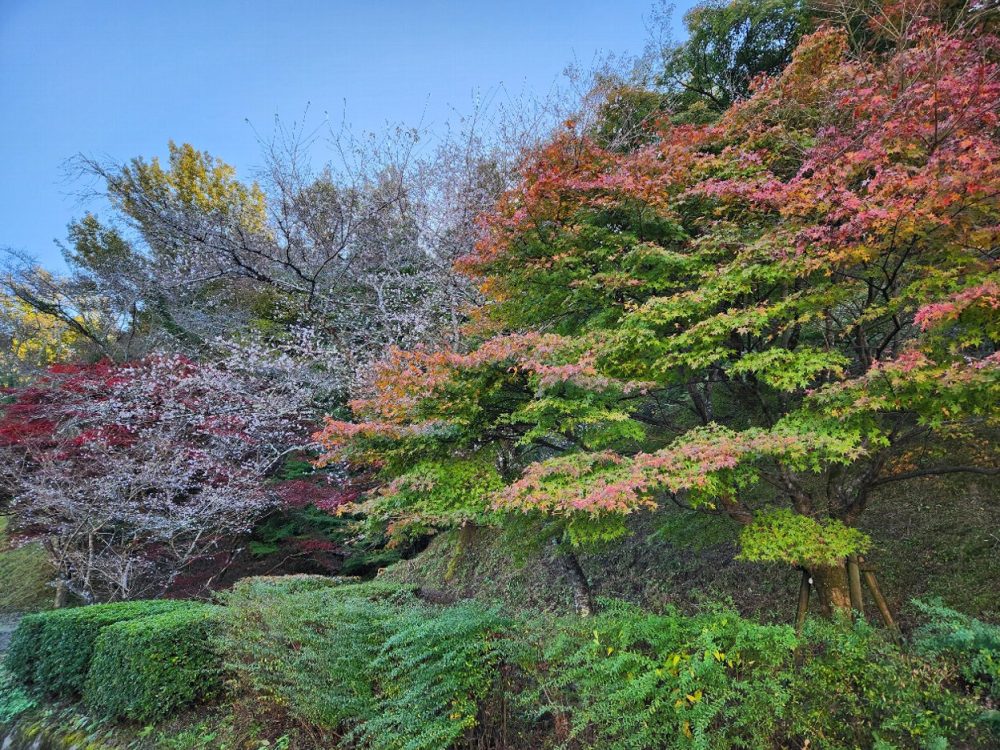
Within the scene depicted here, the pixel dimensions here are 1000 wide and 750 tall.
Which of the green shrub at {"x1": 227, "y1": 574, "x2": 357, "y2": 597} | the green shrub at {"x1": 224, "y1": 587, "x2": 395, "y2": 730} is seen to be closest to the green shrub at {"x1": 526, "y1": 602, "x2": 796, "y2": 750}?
the green shrub at {"x1": 224, "y1": 587, "x2": 395, "y2": 730}

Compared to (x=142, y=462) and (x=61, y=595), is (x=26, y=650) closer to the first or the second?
(x=142, y=462)

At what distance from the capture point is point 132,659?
4922mm

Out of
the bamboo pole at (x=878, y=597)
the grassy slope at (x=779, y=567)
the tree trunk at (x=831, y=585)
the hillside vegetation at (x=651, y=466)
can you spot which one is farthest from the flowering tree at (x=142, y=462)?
the bamboo pole at (x=878, y=597)

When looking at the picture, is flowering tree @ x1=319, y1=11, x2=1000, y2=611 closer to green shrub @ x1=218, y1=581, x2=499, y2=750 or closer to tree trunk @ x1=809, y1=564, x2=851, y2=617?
tree trunk @ x1=809, y1=564, x2=851, y2=617

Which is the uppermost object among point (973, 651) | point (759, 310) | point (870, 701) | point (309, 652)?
point (759, 310)

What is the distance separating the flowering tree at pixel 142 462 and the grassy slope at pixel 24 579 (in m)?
2.09

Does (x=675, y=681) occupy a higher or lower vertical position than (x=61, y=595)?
lower

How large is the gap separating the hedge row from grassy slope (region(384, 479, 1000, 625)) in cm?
280

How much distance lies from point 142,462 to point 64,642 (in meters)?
3.52

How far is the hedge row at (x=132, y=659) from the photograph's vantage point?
4820mm

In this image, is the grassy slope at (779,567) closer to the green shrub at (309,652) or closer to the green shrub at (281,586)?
the green shrub at (309,652)

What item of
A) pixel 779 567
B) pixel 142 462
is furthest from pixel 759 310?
pixel 142 462

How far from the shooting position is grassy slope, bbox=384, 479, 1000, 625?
4.94 m

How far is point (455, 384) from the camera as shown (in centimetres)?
431
